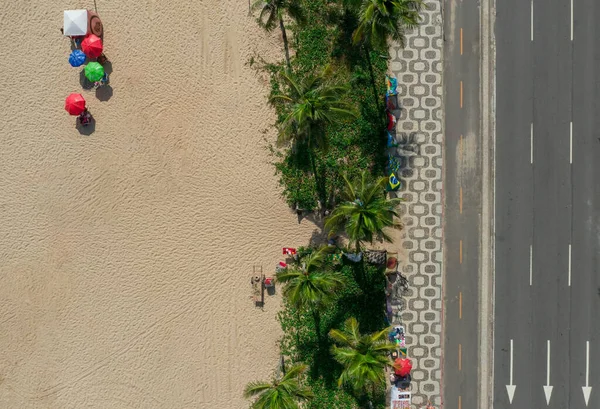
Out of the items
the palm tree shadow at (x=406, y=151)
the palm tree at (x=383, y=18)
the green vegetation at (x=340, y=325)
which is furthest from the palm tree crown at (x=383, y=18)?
the green vegetation at (x=340, y=325)

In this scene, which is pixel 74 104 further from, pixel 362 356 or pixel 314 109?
pixel 362 356

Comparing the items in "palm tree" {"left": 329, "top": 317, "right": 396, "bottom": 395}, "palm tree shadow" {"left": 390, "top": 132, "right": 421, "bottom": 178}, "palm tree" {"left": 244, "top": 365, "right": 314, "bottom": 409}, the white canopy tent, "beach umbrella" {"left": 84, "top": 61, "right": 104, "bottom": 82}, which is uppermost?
the white canopy tent

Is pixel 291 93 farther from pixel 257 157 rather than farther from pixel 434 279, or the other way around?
pixel 434 279

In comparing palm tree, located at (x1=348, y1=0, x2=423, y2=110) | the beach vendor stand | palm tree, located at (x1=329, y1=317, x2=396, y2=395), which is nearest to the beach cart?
palm tree, located at (x1=329, y1=317, x2=396, y2=395)

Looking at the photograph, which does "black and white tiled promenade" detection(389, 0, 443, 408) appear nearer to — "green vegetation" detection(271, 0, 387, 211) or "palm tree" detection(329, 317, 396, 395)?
"green vegetation" detection(271, 0, 387, 211)

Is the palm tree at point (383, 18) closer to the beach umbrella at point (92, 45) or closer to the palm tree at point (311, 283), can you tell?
the palm tree at point (311, 283)

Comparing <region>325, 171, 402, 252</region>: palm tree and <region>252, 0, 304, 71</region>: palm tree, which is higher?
<region>252, 0, 304, 71</region>: palm tree

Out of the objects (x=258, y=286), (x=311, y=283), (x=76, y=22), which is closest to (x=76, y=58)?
(x=76, y=22)
